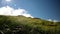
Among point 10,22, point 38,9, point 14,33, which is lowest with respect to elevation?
point 14,33

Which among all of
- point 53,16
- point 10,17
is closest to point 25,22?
point 10,17

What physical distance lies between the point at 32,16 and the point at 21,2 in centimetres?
45

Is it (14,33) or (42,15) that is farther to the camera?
(42,15)

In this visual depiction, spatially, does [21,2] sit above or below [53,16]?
above

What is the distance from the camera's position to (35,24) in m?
4.40

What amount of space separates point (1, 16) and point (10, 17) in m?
0.22

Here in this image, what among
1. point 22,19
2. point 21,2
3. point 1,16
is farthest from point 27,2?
point 1,16

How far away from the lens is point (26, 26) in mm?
4336

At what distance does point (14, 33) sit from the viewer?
13.9 feet

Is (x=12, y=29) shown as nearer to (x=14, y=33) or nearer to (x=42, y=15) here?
(x=14, y=33)

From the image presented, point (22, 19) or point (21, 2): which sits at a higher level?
point (21, 2)

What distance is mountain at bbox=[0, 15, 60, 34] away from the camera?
4258mm

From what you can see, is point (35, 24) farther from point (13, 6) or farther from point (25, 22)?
point (13, 6)

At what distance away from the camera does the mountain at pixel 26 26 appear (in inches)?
168
